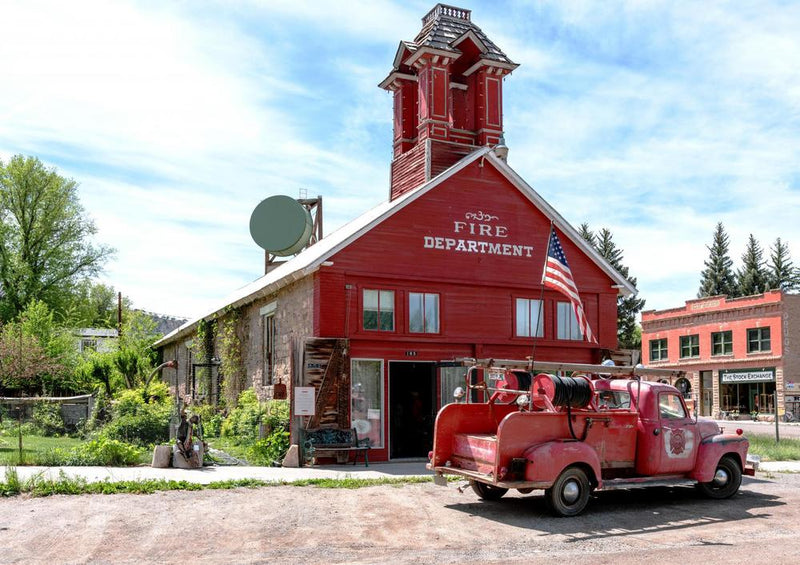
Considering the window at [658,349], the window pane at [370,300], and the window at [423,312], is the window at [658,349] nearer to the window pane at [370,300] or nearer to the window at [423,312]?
the window at [423,312]

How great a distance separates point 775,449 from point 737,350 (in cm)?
3366

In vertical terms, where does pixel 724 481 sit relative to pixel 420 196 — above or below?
below

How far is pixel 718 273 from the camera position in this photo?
2980 inches

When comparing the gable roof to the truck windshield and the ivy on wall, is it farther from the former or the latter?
the truck windshield

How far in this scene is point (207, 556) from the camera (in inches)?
356

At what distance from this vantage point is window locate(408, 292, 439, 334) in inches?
794

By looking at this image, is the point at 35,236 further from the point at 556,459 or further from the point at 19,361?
the point at 556,459

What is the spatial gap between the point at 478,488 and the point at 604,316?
11.2 metres

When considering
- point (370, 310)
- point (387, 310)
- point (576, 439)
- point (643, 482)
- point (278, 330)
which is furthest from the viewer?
point (278, 330)

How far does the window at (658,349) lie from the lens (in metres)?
59.4

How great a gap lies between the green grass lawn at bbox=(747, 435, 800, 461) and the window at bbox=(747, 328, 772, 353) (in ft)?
95.2

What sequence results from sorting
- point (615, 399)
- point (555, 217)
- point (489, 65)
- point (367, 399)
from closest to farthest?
point (615, 399)
point (367, 399)
point (555, 217)
point (489, 65)

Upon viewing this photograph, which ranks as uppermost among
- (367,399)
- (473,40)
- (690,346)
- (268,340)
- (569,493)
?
(473,40)

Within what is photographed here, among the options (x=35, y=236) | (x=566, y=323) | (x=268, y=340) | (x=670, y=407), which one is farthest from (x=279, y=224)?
(x=35, y=236)
